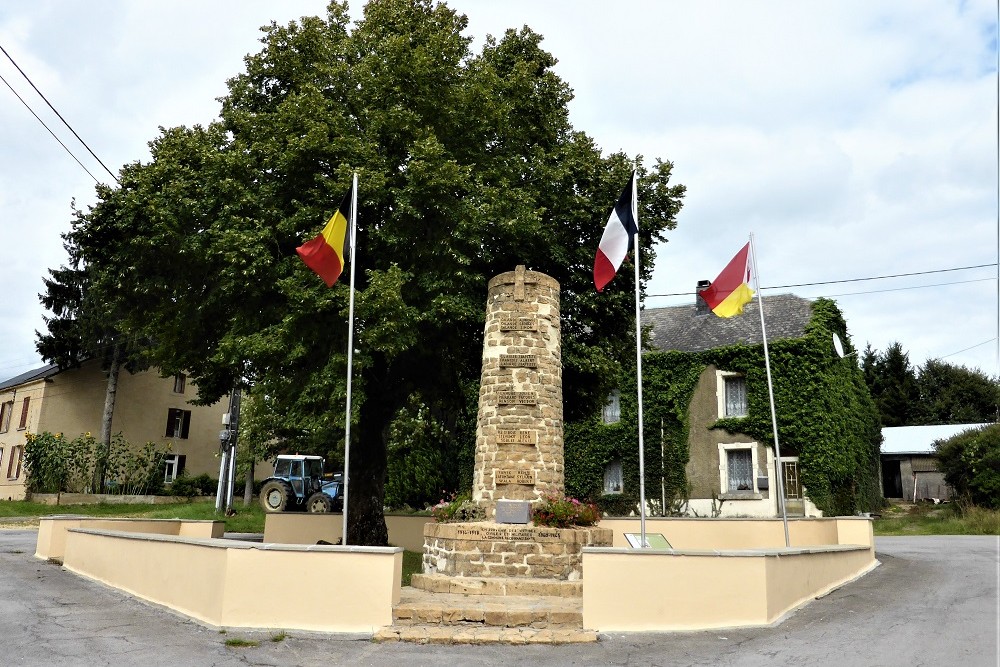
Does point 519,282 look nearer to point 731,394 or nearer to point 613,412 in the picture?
point 731,394

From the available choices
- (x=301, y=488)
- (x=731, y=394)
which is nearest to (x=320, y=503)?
(x=301, y=488)

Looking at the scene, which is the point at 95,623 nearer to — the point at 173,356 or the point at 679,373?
the point at 173,356

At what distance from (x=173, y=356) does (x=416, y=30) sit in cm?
1000

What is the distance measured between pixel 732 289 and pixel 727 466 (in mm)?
15849

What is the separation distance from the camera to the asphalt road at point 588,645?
26.2 ft

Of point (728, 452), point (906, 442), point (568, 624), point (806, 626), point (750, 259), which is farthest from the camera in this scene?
point (906, 442)

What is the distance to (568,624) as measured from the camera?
10062 mm

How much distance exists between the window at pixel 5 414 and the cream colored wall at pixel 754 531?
34896 millimetres

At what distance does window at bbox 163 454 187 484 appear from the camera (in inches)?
1544

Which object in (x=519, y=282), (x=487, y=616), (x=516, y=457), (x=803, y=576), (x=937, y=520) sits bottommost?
(x=487, y=616)

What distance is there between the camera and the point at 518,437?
45.6ft

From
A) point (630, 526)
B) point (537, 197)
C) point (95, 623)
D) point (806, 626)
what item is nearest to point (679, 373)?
point (630, 526)

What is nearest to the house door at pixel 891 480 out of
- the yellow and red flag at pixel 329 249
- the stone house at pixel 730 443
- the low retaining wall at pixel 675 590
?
the stone house at pixel 730 443

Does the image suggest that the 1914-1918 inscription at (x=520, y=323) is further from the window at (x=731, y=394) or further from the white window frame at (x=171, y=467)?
the white window frame at (x=171, y=467)
